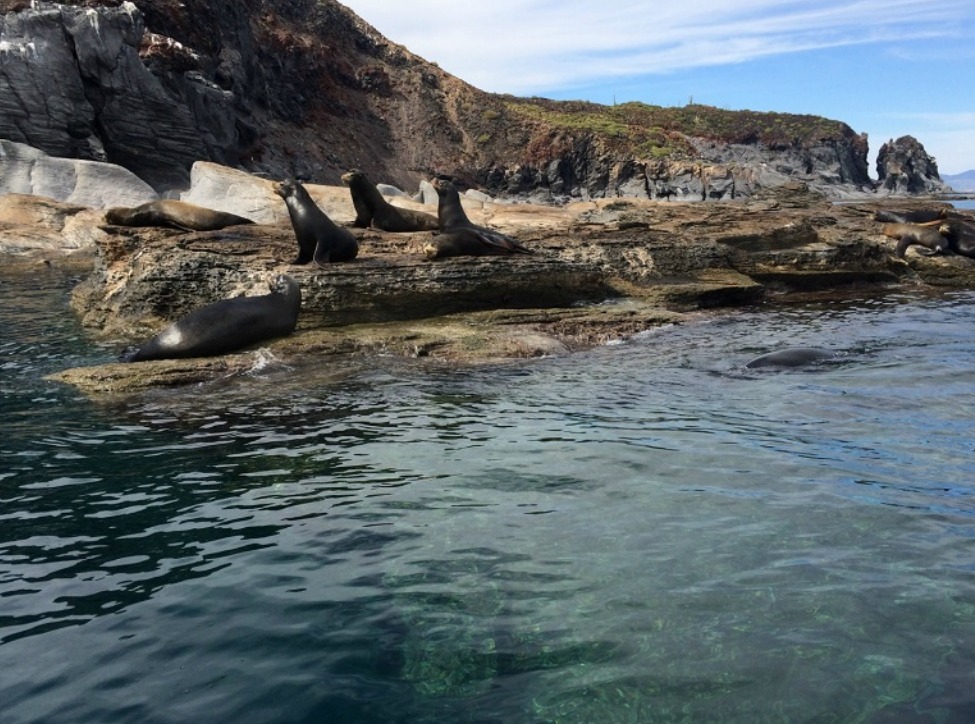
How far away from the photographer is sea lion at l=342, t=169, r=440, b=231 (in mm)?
13914

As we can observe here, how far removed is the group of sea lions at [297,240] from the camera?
9094 millimetres

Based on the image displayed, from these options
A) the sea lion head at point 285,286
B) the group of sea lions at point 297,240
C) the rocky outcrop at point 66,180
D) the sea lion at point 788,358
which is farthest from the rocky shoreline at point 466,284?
the rocky outcrop at point 66,180

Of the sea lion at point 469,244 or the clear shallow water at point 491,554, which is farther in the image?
the sea lion at point 469,244

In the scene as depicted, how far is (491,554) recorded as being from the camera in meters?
4.31

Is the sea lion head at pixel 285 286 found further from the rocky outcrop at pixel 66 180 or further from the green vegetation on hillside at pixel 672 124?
the green vegetation on hillside at pixel 672 124

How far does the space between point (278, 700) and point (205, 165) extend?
64.8ft

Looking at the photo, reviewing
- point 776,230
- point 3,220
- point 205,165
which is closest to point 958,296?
point 776,230

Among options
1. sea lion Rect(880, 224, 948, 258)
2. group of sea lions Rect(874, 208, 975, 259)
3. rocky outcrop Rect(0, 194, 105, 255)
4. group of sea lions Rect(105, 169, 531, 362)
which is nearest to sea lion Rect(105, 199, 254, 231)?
group of sea lions Rect(105, 169, 531, 362)

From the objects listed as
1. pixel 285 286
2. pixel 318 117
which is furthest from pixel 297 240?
pixel 318 117

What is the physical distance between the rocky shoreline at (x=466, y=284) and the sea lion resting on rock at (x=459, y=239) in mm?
260

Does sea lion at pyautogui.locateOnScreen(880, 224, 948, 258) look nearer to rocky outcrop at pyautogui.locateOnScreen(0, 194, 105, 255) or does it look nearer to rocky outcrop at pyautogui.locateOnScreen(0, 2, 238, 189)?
rocky outcrop at pyautogui.locateOnScreen(0, 194, 105, 255)

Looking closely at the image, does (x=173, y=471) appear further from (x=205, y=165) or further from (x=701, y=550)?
(x=205, y=165)

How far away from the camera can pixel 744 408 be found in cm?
720

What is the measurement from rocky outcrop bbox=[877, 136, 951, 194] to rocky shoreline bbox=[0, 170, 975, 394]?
350 ft
